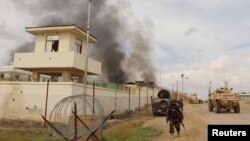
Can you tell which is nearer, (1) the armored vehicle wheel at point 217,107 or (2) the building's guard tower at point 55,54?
(2) the building's guard tower at point 55,54

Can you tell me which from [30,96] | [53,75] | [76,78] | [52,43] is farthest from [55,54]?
[30,96]

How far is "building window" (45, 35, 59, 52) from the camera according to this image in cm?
3344

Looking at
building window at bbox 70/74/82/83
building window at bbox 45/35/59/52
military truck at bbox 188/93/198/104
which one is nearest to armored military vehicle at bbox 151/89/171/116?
building window at bbox 70/74/82/83

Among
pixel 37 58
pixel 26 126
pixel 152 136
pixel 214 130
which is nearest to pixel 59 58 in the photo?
pixel 37 58

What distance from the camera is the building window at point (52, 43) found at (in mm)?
33438

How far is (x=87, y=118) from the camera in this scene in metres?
16.0

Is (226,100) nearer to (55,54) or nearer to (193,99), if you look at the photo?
(55,54)

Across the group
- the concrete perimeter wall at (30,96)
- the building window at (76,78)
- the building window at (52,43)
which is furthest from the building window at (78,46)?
the concrete perimeter wall at (30,96)

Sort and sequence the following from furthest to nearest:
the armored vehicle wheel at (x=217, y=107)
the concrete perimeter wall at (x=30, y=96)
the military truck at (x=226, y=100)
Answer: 1. the armored vehicle wheel at (x=217, y=107)
2. the military truck at (x=226, y=100)
3. the concrete perimeter wall at (x=30, y=96)

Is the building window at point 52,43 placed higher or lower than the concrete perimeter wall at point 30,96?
higher

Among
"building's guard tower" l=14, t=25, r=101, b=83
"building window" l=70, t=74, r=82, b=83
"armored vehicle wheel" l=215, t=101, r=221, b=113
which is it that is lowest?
"armored vehicle wheel" l=215, t=101, r=221, b=113

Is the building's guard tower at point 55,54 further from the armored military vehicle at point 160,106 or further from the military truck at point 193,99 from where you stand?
the military truck at point 193,99

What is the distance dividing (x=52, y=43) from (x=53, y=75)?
452 cm

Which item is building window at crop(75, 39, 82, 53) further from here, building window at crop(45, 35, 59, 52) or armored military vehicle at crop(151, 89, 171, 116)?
armored military vehicle at crop(151, 89, 171, 116)
